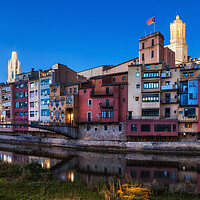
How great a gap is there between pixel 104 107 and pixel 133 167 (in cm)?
1871

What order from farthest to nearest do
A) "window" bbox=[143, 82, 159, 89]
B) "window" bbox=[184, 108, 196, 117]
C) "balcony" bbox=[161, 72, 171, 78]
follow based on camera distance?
"window" bbox=[143, 82, 159, 89] < "balcony" bbox=[161, 72, 171, 78] < "window" bbox=[184, 108, 196, 117]

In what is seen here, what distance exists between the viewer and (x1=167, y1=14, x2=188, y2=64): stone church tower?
8306cm

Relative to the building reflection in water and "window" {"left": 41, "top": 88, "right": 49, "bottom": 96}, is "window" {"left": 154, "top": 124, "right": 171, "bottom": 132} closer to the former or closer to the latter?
the building reflection in water

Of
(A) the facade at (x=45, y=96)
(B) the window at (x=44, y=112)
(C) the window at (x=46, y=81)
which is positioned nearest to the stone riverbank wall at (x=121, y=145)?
(A) the facade at (x=45, y=96)

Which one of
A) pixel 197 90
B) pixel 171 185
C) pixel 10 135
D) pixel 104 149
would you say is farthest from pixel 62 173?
pixel 10 135

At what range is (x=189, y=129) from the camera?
122 feet

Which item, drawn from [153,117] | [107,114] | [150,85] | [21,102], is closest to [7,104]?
[21,102]

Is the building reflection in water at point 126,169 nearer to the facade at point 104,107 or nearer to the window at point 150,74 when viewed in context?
the facade at point 104,107

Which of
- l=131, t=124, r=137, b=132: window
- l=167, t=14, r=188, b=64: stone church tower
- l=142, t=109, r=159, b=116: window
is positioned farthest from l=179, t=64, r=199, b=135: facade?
l=167, t=14, r=188, b=64: stone church tower

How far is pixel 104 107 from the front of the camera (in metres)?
43.7

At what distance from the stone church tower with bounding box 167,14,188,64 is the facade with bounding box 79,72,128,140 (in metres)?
49.6

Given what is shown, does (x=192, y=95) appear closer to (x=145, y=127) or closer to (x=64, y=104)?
(x=145, y=127)

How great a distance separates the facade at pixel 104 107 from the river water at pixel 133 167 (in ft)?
27.2

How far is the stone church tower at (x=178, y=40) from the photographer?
83062 millimetres
